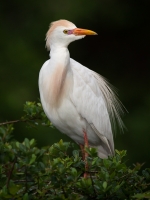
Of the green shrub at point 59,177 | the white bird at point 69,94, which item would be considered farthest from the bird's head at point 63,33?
the green shrub at point 59,177

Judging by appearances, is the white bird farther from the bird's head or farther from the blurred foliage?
the blurred foliage

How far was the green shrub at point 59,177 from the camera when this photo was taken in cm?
325

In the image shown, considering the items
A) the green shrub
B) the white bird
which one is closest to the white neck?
the white bird

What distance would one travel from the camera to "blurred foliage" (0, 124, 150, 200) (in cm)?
325

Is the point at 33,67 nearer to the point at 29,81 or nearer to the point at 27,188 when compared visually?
the point at 29,81

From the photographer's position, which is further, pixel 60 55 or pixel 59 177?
pixel 60 55

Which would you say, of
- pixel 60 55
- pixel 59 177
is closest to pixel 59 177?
pixel 59 177

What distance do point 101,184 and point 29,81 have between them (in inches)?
229

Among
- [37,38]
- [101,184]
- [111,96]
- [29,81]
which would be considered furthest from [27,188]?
[37,38]

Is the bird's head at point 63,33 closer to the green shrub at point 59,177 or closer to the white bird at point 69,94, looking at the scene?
the white bird at point 69,94

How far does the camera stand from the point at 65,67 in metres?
4.68

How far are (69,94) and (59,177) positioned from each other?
1.50m

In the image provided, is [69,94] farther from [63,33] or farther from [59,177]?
[59,177]

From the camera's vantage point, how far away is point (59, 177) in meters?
3.30
